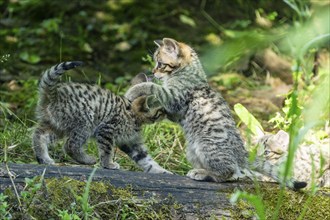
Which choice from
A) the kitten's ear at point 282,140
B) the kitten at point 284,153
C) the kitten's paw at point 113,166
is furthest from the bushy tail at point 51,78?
the kitten's ear at point 282,140

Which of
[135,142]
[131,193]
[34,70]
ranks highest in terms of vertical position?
[131,193]

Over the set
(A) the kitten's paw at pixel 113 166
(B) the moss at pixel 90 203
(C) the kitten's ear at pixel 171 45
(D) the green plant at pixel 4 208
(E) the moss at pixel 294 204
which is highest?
(C) the kitten's ear at pixel 171 45

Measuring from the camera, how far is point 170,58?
6.54m

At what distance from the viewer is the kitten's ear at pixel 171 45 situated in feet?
21.4

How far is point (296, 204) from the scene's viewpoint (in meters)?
5.38

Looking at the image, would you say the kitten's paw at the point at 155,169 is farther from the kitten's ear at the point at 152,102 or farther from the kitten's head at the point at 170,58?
the kitten's head at the point at 170,58

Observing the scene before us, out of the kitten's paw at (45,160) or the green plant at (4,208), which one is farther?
the kitten's paw at (45,160)

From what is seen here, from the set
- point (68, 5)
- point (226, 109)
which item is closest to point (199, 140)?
point (226, 109)

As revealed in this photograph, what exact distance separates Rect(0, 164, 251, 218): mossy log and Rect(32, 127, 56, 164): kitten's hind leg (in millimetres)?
996

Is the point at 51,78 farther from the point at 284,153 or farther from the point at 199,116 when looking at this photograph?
the point at 284,153

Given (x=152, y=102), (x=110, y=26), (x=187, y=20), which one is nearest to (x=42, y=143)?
(x=152, y=102)

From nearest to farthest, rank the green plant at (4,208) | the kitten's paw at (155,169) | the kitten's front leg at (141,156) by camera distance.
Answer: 1. the green plant at (4,208)
2. the kitten's paw at (155,169)
3. the kitten's front leg at (141,156)

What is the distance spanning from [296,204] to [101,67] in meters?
5.53

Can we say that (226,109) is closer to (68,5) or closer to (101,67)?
(101,67)
